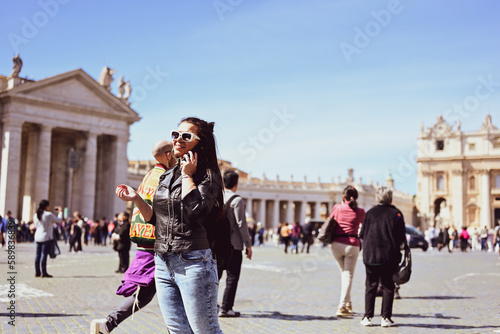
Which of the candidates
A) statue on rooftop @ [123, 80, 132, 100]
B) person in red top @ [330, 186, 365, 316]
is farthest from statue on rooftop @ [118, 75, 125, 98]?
person in red top @ [330, 186, 365, 316]

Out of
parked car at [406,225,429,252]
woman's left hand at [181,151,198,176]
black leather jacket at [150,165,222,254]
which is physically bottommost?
parked car at [406,225,429,252]

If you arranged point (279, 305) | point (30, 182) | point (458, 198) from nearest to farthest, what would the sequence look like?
point (279, 305), point (30, 182), point (458, 198)

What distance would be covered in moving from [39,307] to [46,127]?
34927 millimetres

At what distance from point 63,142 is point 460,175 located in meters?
61.1

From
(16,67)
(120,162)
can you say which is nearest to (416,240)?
(120,162)

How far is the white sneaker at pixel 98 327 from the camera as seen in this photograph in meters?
4.43

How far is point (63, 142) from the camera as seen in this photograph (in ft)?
151

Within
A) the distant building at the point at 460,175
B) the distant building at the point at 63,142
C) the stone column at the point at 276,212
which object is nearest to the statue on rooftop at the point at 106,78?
the distant building at the point at 63,142

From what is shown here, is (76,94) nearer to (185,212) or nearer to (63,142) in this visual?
(63,142)

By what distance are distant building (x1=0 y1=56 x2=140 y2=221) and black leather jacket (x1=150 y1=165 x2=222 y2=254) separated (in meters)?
37.7

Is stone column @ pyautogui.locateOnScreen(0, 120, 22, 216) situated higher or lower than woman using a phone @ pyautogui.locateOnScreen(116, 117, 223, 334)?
higher

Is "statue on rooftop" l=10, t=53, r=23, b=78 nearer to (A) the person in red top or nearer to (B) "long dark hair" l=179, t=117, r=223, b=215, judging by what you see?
(A) the person in red top

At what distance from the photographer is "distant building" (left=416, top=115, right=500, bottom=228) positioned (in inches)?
3354

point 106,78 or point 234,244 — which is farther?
point 106,78
